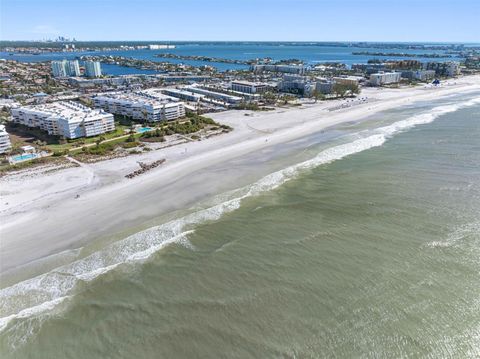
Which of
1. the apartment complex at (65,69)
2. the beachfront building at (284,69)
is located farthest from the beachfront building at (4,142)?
the beachfront building at (284,69)

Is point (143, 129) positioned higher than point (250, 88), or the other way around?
point (250, 88)

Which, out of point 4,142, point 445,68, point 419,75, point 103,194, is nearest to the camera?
point 103,194

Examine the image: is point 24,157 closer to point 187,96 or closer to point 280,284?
point 280,284

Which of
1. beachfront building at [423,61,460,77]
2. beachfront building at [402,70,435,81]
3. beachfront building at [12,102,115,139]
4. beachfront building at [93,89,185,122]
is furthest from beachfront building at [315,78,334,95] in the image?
beachfront building at [423,61,460,77]

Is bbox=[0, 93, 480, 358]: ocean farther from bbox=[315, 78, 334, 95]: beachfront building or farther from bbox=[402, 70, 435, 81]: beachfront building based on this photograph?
bbox=[402, 70, 435, 81]: beachfront building

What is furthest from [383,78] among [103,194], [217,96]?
[103,194]

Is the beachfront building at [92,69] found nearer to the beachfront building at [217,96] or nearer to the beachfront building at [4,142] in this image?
the beachfront building at [217,96]

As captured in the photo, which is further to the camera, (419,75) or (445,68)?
(445,68)
